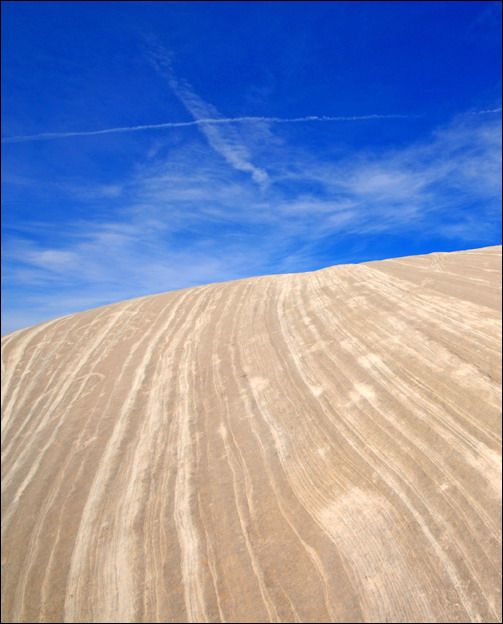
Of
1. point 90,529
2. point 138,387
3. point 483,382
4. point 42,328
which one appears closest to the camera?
point 90,529

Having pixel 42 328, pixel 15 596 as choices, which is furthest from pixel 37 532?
pixel 42 328

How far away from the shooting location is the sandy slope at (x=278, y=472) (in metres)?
1.97

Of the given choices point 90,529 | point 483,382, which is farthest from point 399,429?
point 90,529

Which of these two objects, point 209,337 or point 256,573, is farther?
point 209,337

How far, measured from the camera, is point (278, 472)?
269 cm

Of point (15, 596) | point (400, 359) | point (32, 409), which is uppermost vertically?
point (400, 359)

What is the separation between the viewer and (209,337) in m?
5.14

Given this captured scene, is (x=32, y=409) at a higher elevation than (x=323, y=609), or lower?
higher

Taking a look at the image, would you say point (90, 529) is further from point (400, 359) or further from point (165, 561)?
point (400, 359)

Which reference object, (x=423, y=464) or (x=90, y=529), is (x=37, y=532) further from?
(x=423, y=464)

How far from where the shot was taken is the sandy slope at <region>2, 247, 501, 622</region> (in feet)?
6.47

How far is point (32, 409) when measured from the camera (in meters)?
4.31

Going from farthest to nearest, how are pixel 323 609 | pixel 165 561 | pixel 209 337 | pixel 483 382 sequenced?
pixel 209 337
pixel 483 382
pixel 165 561
pixel 323 609

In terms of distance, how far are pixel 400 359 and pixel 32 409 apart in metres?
4.27
